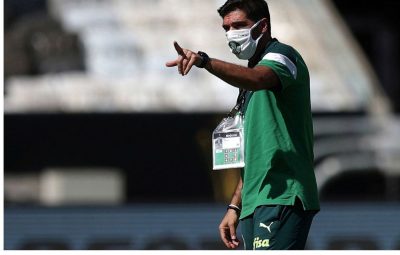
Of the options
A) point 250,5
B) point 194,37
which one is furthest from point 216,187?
point 250,5

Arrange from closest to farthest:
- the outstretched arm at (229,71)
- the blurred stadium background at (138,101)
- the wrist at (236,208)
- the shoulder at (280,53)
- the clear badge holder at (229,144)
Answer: the outstretched arm at (229,71)
the shoulder at (280,53)
the clear badge holder at (229,144)
the wrist at (236,208)
the blurred stadium background at (138,101)

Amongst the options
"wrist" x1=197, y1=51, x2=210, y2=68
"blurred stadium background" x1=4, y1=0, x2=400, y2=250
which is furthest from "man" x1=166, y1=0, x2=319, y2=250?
"blurred stadium background" x1=4, y1=0, x2=400, y2=250

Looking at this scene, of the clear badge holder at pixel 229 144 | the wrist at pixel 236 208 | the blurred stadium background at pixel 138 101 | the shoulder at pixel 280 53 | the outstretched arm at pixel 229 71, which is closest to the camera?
the outstretched arm at pixel 229 71

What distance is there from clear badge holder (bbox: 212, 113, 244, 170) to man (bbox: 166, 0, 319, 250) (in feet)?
0.19

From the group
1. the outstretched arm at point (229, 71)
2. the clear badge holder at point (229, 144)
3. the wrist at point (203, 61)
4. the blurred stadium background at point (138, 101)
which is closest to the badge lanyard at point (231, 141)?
the clear badge holder at point (229, 144)

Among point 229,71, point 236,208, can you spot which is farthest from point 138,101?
point 229,71

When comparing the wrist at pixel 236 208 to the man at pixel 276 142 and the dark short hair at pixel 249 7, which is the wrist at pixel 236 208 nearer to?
the man at pixel 276 142

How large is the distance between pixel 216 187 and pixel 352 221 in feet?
12.9

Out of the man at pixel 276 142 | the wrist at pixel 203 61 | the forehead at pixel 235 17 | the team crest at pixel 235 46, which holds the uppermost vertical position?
the forehead at pixel 235 17

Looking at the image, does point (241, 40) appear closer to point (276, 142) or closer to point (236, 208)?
point (276, 142)

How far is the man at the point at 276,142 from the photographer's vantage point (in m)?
4.05

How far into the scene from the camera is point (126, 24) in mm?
15914

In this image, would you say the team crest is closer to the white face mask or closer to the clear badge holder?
the white face mask

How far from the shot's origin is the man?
13.3 feet
